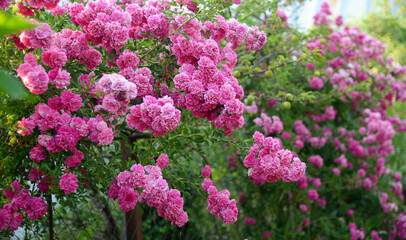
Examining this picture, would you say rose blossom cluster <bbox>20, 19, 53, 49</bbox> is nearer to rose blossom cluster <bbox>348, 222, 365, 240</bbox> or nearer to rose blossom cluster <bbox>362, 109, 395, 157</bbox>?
rose blossom cluster <bbox>348, 222, 365, 240</bbox>

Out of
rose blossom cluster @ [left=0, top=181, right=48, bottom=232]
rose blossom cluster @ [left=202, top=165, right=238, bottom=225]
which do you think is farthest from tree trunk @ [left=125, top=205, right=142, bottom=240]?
rose blossom cluster @ [left=0, top=181, right=48, bottom=232]

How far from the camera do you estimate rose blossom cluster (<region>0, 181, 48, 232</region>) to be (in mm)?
1372

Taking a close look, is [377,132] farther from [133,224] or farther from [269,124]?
[133,224]

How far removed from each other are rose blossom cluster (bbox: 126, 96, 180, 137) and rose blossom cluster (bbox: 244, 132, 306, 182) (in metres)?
0.44

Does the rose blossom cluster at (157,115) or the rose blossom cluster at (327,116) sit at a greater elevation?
the rose blossom cluster at (157,115)

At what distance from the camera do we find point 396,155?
16.6 ft

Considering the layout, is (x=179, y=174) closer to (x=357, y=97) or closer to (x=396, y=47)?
(x=357, y=97)

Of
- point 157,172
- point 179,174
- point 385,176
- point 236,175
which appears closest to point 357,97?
point 385,176

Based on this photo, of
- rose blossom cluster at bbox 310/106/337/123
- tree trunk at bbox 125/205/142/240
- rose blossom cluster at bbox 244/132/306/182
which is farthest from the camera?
rose blossom cluster at bbox 310/106/337/123

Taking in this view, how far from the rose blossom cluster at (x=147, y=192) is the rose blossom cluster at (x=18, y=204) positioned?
10.8 inches

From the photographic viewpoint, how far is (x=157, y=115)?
50.6 inches

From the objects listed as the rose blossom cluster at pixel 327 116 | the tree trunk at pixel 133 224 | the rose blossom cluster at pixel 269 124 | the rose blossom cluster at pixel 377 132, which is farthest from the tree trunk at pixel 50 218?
the rose blossom cluster at pixel 377 132

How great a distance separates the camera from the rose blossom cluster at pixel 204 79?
56.1 inches

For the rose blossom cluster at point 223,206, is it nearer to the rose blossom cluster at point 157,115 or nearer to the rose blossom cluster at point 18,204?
the rose blossom cluster at point 157,115
